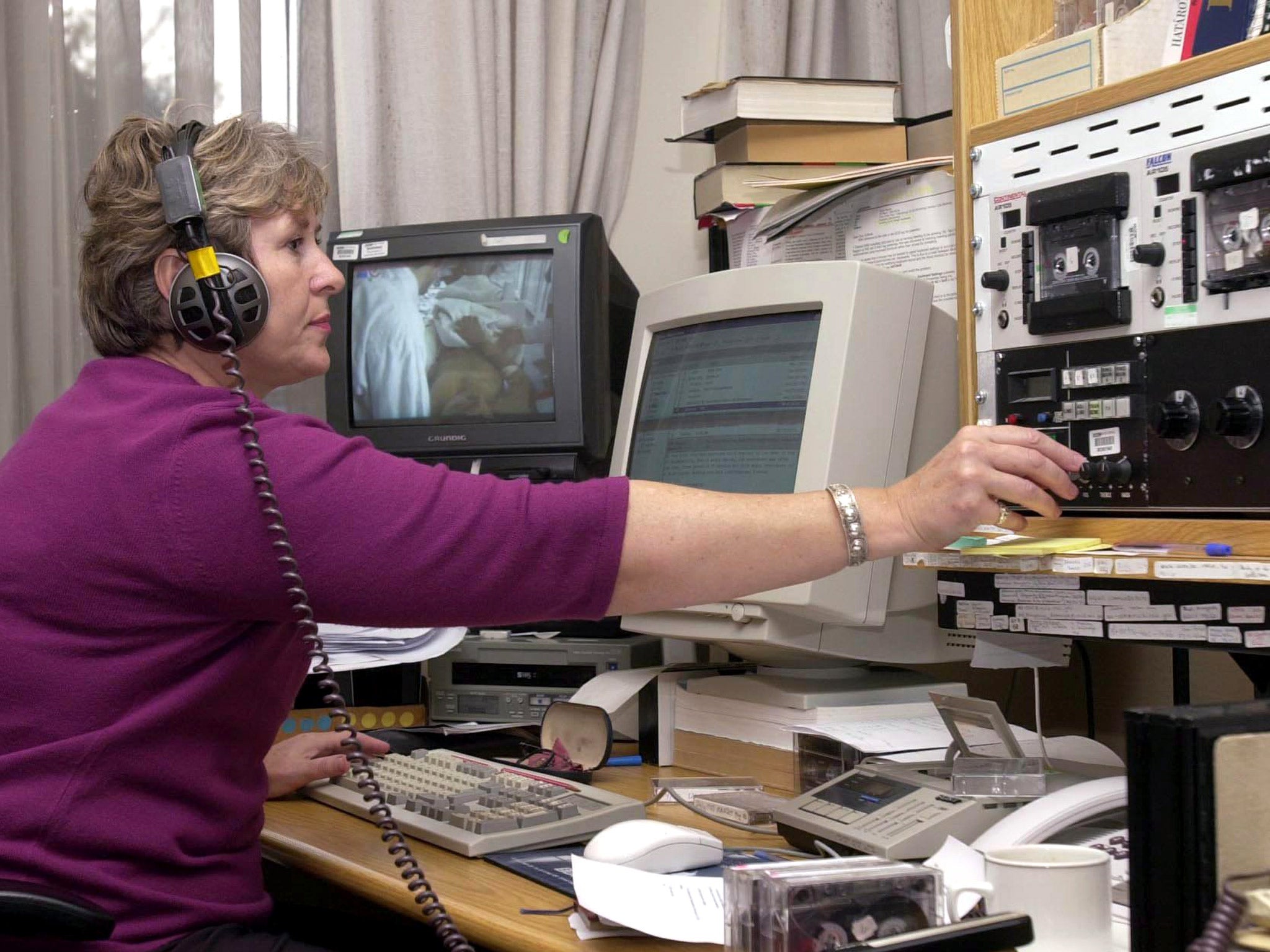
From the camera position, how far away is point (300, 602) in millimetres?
974

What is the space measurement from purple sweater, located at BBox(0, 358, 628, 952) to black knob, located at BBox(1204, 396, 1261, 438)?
47 cm

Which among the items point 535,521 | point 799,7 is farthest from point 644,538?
point 799,7

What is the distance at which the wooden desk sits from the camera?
886mm

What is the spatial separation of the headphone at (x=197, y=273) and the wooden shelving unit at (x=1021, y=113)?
2.17 ft

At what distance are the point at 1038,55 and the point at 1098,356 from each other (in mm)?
323

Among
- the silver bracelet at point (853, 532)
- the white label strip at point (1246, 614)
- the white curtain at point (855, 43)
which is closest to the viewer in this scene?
the white label strip at point (1246, 614)

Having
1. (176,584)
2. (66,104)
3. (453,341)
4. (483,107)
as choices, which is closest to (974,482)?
(176,584)

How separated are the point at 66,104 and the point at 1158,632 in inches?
68.4

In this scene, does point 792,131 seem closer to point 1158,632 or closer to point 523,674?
point 523,674

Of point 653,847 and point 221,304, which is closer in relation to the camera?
point 653,847

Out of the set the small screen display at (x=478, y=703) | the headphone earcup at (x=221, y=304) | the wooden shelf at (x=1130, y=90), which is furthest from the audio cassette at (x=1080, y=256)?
the small screen display at (x=478, y=703)

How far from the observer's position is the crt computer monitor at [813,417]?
4.50ft

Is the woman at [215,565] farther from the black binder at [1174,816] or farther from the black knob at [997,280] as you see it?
the black binder at [1174,816]

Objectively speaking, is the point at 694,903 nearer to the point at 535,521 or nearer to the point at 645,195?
the point at 535,521
